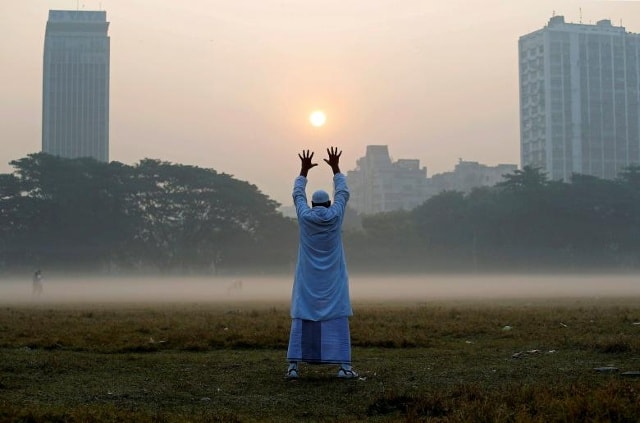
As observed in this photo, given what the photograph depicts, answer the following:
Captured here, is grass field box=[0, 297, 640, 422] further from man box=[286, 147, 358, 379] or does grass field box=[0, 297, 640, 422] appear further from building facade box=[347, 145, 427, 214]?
building facade box=[347, 145, 427, 214]

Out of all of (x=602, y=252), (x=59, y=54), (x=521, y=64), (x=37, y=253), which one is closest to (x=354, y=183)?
(x=521, y=64)

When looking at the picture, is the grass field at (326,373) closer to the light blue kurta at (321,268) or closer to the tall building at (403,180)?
the light blue kurta at (321,268)

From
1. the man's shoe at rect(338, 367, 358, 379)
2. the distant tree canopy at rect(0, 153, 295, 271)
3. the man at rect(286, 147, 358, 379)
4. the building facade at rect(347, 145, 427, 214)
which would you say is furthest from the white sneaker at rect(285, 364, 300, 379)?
the building facade at rect(347, 145, 427, 214)

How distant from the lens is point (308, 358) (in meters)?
9.53

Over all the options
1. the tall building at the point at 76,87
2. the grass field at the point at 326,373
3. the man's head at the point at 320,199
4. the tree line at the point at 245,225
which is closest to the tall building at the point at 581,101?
the tree line at the point at 245,225

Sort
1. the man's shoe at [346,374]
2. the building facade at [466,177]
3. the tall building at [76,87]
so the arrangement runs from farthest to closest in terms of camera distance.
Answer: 1. the building facade at [466,177]
2. the tall building at [76,87]
3. the man's shoe at [346,374]

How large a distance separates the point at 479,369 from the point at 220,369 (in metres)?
3.28

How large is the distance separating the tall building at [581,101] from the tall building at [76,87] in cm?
9194

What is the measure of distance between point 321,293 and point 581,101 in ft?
553

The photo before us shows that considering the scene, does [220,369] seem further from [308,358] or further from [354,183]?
[354,183]

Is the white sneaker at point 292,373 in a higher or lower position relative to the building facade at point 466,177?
lower

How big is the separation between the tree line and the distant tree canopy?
0.35ft

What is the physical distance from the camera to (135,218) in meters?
83.6

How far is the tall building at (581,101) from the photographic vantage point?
16450cm
